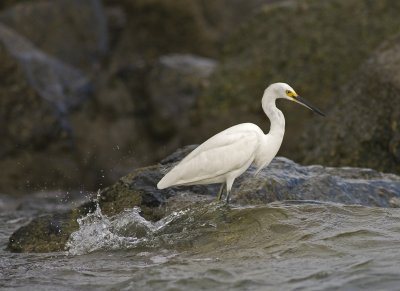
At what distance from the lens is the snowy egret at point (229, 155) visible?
8.24m

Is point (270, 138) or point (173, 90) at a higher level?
point (173, 90)

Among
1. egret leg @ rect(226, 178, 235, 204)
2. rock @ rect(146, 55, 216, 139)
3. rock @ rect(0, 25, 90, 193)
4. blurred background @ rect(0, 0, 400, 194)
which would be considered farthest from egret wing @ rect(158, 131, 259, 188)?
rock @ rect(146, 55, 216, 139)

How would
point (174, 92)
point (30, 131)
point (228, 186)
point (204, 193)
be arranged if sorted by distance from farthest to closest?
point (174, 92) → point (30, 131) → point (204, 193) → point (228, 186)

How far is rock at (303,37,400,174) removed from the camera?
10.4m

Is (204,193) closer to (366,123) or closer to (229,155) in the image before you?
(229,155)

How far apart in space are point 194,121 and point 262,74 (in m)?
1.39

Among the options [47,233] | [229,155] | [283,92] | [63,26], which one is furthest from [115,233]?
[63,26]

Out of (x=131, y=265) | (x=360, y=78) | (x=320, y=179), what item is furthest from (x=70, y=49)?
(x=131, y=265)

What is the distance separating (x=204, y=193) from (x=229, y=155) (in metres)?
0.92

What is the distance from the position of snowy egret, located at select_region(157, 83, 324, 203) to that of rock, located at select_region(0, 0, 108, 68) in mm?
9793

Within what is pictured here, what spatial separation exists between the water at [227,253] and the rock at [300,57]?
5823 mm

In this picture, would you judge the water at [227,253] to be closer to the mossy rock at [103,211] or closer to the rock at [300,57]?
the mossy rock at [103,211]

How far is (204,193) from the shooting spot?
9047mm

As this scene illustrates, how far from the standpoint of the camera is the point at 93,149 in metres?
15.1
